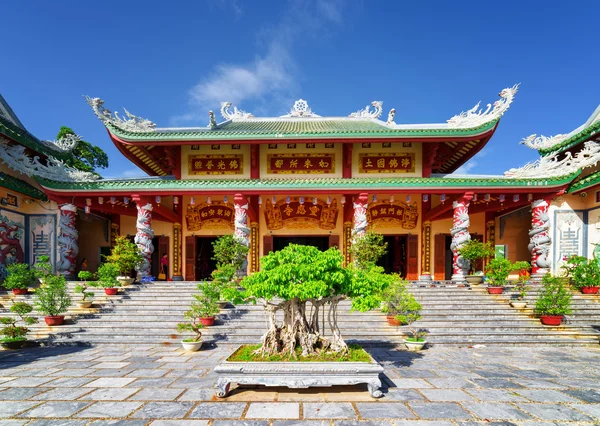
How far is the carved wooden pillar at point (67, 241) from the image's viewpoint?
37.3 feet

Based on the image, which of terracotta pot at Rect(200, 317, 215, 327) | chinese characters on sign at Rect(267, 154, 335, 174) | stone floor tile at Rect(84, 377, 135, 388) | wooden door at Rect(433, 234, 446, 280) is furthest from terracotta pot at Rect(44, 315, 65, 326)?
wooden door at Rect(433, 234, 446, 280)

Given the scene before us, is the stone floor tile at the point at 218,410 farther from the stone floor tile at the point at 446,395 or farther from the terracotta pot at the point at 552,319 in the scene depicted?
the terracotta pot at the point at 552,319

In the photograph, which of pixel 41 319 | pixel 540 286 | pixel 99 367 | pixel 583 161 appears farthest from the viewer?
pixel 583 161

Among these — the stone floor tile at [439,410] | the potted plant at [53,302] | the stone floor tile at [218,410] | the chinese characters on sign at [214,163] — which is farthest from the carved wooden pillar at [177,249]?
the stone floor tile at [439,410]

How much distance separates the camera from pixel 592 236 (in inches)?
444

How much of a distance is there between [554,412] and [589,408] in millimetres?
605

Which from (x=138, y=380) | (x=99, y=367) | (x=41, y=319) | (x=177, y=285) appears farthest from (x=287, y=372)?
(x=41, y=319)

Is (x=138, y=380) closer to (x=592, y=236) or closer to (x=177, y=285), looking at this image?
(x=177, y=285)

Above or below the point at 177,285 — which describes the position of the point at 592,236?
above

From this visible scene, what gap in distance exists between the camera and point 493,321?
27.7 ft

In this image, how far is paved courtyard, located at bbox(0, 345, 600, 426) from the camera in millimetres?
3920

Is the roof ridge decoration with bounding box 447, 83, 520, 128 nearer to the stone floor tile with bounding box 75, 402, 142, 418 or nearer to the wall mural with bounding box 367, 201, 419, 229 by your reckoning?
the wall mural with bounding box 367, 201, 419, 229

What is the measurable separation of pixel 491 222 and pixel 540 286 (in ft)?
15.1

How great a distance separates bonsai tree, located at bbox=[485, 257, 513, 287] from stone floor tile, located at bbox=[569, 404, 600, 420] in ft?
19.0
